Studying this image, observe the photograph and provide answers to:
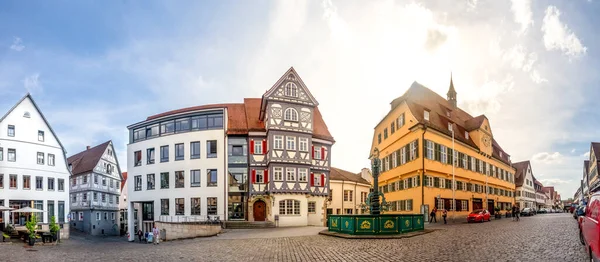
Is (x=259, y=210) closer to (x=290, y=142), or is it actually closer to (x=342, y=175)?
(x=290, y=142)

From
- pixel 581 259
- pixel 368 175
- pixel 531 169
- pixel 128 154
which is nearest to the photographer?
pixel 581 259

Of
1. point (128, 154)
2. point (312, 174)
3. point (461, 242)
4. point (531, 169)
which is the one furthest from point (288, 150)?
point (531, 169)

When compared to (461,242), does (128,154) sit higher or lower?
higher

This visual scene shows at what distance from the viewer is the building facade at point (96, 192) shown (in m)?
67.3

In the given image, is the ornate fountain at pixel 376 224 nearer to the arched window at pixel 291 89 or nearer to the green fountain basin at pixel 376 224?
the green fountain basin at pixel 376 224

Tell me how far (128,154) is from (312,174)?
2071 cm

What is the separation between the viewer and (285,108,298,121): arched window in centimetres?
4459

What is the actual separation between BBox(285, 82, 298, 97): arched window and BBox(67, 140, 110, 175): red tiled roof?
36.9 meters

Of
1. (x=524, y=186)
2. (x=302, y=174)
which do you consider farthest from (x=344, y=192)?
(x=524, y=186)

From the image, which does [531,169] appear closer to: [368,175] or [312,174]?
[368,175]

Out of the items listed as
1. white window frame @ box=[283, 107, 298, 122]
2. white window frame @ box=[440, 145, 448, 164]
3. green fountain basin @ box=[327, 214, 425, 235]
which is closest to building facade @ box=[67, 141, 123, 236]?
white window frame @ box=[283, 107, 298, 122]

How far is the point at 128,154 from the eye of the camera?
52375mm

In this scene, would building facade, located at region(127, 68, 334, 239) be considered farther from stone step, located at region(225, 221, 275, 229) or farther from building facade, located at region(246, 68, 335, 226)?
stone step, located at region(225, 221, 275, 229)

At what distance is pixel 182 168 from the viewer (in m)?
46.6
